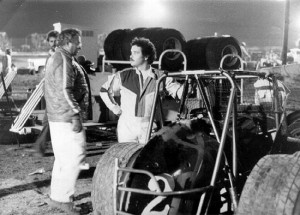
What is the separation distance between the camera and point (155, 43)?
1001cm

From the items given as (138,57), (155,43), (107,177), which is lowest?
(107,177)

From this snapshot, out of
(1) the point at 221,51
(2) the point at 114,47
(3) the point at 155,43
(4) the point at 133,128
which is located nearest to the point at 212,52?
(1) the point at 221,51

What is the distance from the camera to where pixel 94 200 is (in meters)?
4.10

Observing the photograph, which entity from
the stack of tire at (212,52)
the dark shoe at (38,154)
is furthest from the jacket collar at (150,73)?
the stack of tire at (212,52)

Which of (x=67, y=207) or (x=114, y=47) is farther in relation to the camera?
(x=114, y=47)

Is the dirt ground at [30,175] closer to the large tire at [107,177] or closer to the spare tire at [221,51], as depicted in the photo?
the large tire at [107,177]

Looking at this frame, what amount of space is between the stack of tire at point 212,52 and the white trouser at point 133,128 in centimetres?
548

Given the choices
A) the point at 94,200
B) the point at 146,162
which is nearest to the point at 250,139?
the point at 146,162

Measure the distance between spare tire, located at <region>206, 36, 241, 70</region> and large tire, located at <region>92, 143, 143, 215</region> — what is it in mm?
6308

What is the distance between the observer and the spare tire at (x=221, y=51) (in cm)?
1030

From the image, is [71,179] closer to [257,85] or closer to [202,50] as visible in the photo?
[257,85]

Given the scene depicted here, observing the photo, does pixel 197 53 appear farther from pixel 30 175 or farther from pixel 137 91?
pixel 137 91

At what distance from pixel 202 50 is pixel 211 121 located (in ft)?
22.4

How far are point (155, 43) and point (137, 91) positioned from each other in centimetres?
503
